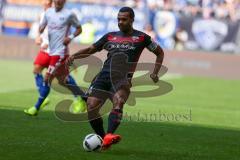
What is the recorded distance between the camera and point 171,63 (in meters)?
31.6

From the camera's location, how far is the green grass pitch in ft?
33.2

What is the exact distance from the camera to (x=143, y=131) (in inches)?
508

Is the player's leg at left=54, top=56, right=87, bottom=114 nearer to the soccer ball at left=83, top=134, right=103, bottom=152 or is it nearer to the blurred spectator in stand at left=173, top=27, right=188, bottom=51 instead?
the soccer ball at left=83, top=134, right=103, bottom=152

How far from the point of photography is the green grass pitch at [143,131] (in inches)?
398

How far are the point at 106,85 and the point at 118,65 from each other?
13.3 inches

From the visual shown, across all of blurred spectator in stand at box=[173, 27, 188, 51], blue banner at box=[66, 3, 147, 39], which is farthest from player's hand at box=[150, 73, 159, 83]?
blue banner at box=[66, 3, 147, 39]

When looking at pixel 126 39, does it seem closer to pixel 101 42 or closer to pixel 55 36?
pixel 101 42

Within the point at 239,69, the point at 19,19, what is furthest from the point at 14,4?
the point at 239,69

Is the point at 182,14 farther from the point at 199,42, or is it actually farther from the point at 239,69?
the point at 239,69

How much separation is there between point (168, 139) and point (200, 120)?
157 inches

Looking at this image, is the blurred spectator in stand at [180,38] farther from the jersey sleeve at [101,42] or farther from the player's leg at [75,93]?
the jersey sleeve at [101,42]

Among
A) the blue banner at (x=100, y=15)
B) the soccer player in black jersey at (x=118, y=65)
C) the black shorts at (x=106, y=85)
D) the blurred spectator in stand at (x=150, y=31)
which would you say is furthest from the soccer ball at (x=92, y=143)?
the blue banner at (x=100, y=15)

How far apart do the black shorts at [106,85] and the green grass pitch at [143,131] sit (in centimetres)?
78

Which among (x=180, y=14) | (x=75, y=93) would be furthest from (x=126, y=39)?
(x=180, y=14)
